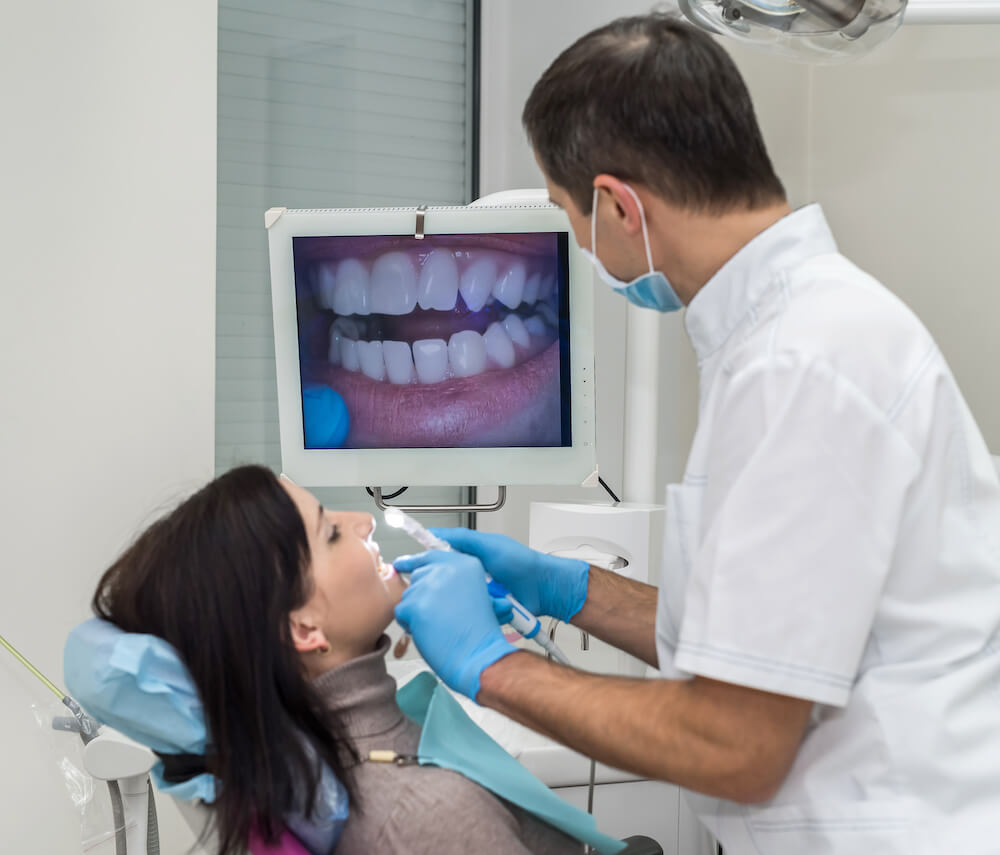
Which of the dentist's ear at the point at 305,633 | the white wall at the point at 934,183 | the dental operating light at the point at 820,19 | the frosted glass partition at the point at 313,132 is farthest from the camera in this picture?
the frosted glass partition at the point at 313,132

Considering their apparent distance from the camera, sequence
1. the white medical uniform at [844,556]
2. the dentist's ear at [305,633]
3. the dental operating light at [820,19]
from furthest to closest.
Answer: the dental operating light at [820,19]
the dentist's ear at [305,633]
the white medical uniform at [844,556]

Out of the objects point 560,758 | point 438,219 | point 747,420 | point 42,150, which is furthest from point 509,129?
point 747,420

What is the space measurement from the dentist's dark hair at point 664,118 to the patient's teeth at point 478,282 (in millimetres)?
747

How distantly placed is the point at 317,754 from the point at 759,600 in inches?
22.4

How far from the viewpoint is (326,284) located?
188 cm

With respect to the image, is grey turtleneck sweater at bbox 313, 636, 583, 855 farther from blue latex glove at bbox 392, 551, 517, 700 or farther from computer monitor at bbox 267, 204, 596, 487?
computer monitor at bbox 267, 204, 596, 487

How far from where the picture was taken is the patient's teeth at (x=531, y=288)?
6.12ft

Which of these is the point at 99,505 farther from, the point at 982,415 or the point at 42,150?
the point at 982,415

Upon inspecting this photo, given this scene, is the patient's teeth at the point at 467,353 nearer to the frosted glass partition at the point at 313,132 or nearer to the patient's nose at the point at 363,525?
the patient's nose at the point at 363,525

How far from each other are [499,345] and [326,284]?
0.35 meters

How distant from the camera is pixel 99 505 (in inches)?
77.9

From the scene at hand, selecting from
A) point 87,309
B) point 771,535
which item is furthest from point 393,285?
point 771,535

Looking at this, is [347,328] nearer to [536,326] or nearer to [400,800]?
[536,326]

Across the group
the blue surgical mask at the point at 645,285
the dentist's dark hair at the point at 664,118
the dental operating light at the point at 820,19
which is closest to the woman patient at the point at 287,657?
the blue surgical mask at the point at 645,285
